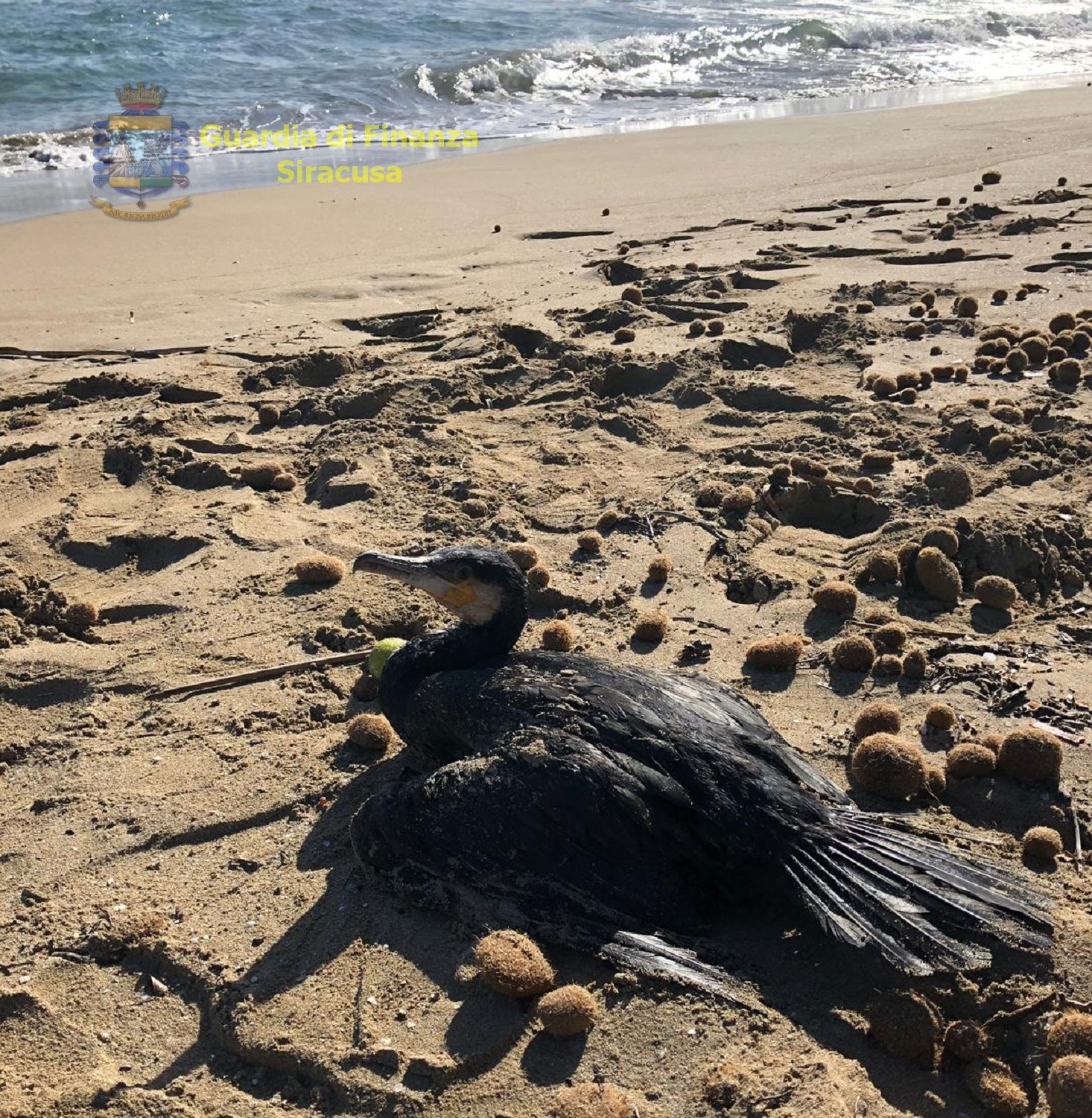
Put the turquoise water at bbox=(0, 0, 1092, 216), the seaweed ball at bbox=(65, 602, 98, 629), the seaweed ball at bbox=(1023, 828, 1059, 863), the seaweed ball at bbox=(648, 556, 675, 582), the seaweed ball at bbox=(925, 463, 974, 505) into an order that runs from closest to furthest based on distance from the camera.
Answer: the seaweed ball at bbox=(1023, 828, 1059, 863), the seaweed ball at bbox=(65, 602, 98, 629), the seaweed ball at bbox=(648, 556, 675, 582), the seaweed ball at bbox=(925, 463, 974, 505), the turquoise water at bbox=(0, 0, 1092, 216)

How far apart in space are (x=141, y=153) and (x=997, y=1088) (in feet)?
51.7

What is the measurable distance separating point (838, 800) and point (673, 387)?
157 inches

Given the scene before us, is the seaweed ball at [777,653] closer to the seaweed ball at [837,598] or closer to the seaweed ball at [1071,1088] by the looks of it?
the seaweed ball at [837,598]

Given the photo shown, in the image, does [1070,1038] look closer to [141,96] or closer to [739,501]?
[739,501]

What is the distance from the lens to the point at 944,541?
5.05 m

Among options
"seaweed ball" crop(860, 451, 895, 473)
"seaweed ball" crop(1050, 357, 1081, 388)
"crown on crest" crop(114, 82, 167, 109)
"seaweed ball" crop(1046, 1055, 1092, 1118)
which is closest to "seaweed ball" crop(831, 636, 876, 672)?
"seaweed ball" crop(860, 451, 895, 473)

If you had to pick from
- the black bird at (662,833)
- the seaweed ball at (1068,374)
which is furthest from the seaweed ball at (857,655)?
the seaweed ball at (1068,374)

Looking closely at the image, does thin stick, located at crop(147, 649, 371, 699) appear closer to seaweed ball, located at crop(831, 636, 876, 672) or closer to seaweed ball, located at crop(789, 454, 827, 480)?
seaweed ball, located at crop(831, 636, 876, 672)

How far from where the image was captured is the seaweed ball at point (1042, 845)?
3.46m

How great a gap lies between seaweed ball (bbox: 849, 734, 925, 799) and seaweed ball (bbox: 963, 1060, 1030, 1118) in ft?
3.35

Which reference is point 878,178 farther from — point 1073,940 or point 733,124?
point 1073,940

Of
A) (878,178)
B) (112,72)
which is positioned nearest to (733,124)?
(878,178)

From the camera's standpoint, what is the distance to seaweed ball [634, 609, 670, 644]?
4.82 metres

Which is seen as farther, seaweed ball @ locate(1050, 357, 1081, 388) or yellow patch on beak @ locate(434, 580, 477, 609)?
seaweed ball @ locate(1050, 357, 1081, 388)
